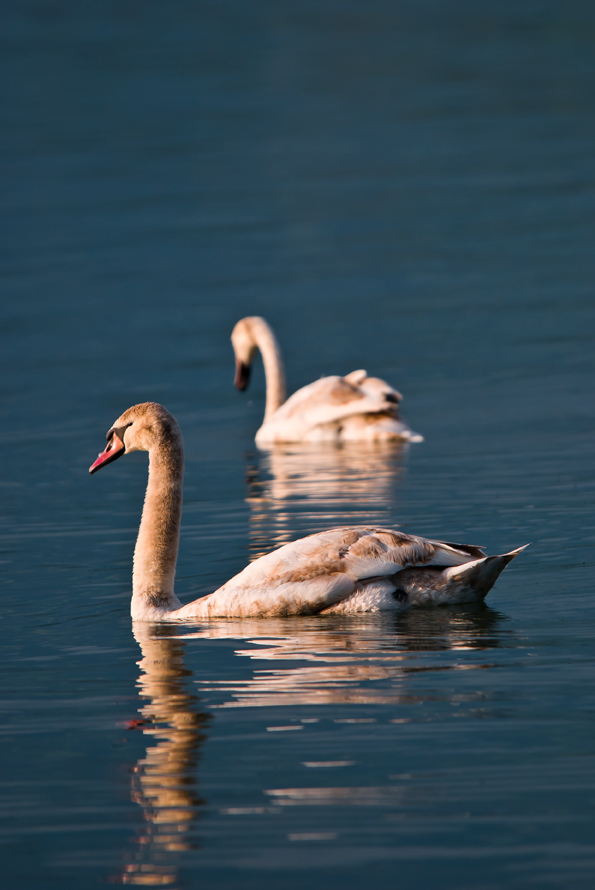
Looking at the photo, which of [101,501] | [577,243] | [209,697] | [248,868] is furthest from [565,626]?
[577,243]

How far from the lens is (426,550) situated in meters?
8.74

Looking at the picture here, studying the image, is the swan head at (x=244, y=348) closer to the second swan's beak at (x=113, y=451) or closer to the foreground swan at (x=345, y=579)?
the second swan's beak at (x=113, y=451)

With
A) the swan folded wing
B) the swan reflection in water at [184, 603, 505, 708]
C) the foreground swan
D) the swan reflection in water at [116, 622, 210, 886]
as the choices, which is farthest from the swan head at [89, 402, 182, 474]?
the swan reflection in water at [116, 622, 210, 886]

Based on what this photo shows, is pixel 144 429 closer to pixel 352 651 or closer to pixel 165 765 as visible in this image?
pixel 352 651

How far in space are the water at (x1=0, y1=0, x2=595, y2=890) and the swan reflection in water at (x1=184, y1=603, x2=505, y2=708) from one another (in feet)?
0.08

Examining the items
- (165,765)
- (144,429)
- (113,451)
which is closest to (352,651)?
(165,765)

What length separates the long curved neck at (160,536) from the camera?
9.24 m

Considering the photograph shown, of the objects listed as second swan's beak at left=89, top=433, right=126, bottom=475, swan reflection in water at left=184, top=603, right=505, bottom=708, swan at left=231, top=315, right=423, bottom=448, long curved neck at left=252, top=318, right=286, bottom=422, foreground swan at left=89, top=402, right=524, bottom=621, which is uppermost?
long curved neck at left=252, top=318, right=286, bottom=422

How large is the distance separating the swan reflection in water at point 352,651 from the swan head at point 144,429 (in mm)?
1258

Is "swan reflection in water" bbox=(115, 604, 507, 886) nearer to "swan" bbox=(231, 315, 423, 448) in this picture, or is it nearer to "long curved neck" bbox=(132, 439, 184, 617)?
"long curved neck" bbox=(132, 439, 184, 617)

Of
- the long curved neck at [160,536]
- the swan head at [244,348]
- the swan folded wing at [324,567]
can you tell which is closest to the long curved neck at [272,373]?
the swan head at [244,348]

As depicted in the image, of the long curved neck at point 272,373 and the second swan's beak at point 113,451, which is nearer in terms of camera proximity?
the second swan's beak at point 113,451

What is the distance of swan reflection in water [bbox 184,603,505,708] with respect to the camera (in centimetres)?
725

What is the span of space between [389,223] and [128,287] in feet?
41.5
